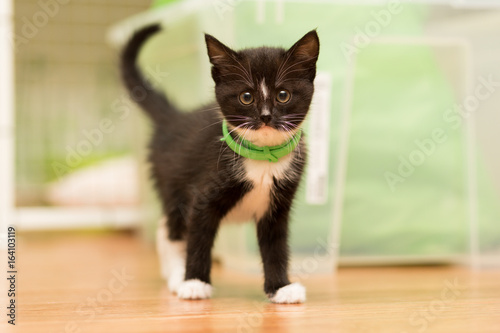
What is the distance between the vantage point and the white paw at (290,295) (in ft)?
4.87

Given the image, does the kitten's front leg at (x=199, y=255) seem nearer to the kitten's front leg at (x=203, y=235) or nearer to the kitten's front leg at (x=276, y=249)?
the kitten's front leg at (x=203, y=235)

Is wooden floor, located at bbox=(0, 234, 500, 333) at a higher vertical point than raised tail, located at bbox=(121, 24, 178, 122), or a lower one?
lower

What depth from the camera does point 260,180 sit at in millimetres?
1494

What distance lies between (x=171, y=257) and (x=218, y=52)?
2.15ft

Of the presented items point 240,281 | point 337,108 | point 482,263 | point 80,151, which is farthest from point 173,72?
point 482,263

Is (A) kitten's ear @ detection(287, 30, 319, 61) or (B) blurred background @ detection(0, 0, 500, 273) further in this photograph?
(B) blurred background @ detection(0, 0, 500, 273)

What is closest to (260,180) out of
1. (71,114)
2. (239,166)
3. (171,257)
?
(239,166)

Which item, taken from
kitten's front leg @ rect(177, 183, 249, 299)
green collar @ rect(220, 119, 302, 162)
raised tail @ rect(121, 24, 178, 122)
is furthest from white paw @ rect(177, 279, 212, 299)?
raised tail @ rect(121, 24, 178, 122)

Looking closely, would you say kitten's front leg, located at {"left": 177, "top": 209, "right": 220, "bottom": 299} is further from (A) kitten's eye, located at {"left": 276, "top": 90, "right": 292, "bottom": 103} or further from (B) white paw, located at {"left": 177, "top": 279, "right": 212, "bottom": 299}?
(A) kitten's eye, located at {"left": 276, "top": 90, "right": 292, "bottom": 103}

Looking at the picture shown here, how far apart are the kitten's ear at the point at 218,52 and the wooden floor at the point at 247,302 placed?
582 millimetres

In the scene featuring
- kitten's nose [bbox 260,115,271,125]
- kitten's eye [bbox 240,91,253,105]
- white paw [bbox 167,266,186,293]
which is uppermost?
kitten's eye [bbox 240,91,253,105]

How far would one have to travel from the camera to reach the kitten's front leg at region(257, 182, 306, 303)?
1.52 metres

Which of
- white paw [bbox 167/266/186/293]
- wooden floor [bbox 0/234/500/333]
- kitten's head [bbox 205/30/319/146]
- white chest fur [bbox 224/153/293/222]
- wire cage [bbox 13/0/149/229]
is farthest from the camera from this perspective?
wire cage [bbox 13/0/149/229]

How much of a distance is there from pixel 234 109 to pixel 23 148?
6.38 ft
